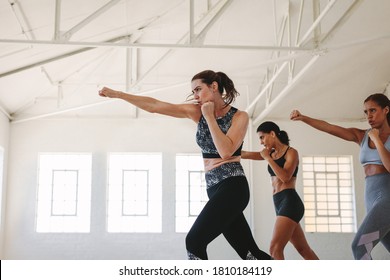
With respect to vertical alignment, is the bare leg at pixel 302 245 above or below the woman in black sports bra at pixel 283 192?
below

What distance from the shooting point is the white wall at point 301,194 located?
1035 centimetres

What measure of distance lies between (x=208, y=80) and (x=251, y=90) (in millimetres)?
7494

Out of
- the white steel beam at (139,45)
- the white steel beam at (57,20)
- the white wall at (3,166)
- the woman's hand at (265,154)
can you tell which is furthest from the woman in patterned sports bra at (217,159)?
the white wall at (3,166)

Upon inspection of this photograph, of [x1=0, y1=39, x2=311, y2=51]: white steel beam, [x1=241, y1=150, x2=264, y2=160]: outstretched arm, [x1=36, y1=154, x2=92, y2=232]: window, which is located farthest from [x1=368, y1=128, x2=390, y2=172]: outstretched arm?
[x1=36, y1=154, x2=92, y2=232]: window

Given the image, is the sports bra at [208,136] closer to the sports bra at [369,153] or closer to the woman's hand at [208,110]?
the woman's hand at [208,110]

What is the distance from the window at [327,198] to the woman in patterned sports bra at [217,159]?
26.7 feet

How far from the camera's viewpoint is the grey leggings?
270 cm

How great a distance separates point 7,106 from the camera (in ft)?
32.0

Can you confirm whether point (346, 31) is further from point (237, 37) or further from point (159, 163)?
point (159, 163)

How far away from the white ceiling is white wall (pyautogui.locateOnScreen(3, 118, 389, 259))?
1.15 feet

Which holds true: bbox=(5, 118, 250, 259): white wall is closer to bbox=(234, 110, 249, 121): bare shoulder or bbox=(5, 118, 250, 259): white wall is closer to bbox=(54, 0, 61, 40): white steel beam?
bbox=(54, 0, 61, 40): white steel beam

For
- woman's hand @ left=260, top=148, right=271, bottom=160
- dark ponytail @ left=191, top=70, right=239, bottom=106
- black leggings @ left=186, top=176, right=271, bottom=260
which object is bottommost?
black leggings @ left=186, top=176, right=271, bottom=260

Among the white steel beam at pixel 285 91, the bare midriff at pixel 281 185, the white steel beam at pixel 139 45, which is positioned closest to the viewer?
the bare midriff at pixel 281 185

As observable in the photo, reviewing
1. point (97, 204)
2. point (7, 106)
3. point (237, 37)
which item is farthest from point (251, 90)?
point (7, 106)
